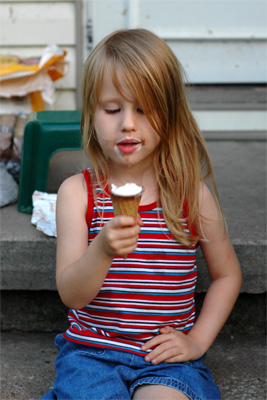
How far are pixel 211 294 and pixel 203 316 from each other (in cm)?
8

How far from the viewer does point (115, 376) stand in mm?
1675

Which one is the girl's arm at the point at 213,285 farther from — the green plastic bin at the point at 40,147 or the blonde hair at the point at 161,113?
the green plastic bin at the point at 40,147

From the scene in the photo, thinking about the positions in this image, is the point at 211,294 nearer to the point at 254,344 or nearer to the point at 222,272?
the point at 222,272

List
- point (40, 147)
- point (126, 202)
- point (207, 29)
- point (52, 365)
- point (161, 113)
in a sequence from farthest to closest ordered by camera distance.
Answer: point (207, 29)
point (40, 147)
point (52, 365)
point (161, 113)
point (126, 202)

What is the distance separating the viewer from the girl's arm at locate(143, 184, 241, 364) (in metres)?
1.78

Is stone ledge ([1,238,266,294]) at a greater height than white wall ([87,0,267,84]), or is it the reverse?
white wall ([87,0,267,84])

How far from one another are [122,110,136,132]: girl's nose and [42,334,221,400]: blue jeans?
2.19 ft

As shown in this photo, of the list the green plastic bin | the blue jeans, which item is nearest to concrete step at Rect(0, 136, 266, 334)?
the green plastic bin

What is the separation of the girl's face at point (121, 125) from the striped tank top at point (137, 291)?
0.22 metres

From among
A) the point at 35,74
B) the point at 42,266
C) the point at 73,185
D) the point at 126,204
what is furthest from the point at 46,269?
the point at 35,74

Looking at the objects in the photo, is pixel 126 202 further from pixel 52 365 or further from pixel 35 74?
pixel 35 74

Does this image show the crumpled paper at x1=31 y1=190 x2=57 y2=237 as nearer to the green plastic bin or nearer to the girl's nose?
the green plastic bin

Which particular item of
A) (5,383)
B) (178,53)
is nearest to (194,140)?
(5,383)

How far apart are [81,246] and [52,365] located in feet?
2.14
